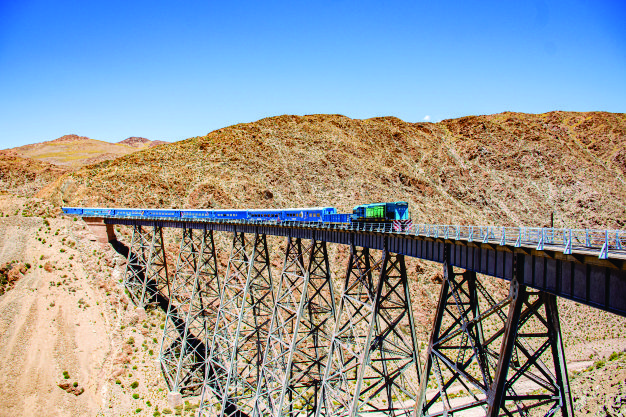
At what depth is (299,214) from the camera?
Answer: 24.0 metres

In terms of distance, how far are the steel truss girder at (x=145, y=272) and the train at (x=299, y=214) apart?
221 cm

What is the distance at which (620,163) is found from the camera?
69.1 meters

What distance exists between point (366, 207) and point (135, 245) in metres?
Answer: 25.7

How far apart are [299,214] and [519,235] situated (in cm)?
1450

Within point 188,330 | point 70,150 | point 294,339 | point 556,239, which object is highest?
point 70,150

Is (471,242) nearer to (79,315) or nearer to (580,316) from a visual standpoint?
(79,315)

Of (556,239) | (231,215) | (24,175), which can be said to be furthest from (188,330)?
(24,175)

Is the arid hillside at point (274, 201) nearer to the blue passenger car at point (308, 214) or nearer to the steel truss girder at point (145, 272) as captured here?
the steel truss girder at point (145, 272)

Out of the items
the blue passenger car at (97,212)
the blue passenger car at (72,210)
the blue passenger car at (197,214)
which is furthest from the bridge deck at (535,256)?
the blue passenger car at (72,210)

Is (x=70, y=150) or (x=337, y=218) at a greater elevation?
(x=70, y=150)

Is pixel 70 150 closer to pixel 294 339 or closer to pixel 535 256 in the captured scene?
pixel 294 339

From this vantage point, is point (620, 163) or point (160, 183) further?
point (620, 163)

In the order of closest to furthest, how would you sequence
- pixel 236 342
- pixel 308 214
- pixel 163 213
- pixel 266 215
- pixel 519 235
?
pixel 519 235, pixel 308 214, pixel 236 342, pixel 266 215, pixel 163 213

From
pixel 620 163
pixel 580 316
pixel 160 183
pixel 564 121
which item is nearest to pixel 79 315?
pixel 160 183
